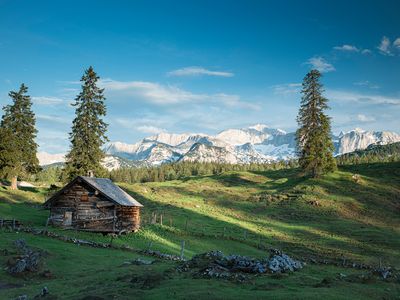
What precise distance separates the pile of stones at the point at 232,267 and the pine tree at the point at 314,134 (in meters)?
62.0

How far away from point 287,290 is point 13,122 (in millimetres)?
71505

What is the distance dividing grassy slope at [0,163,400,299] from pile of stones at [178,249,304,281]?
1006 millimetres

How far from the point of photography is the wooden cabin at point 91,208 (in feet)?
149

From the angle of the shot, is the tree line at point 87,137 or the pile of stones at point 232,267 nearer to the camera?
the pile of stones at point 232,267

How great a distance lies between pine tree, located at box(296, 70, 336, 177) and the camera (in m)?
82.5

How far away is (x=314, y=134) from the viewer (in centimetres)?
8331

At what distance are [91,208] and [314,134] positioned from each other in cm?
5442

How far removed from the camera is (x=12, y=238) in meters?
34.6

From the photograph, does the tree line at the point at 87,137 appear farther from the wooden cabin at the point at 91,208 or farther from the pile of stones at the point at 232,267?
the pile of stones at the point at 232,267

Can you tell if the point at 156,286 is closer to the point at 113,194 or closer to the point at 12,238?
the point at 12,238

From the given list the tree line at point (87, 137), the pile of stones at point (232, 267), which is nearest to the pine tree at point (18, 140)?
the tree line at point (87, 137)

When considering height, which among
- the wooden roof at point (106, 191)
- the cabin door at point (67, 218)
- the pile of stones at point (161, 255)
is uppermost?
the wooden roof at point (106, 191)

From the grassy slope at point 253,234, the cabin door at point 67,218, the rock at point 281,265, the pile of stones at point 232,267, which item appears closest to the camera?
the grassy slope at point 253,234

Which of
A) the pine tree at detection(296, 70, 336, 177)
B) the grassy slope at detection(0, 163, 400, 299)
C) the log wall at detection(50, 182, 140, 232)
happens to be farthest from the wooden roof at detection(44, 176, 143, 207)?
the pine tree at detection(296, 70, 336, 177)
